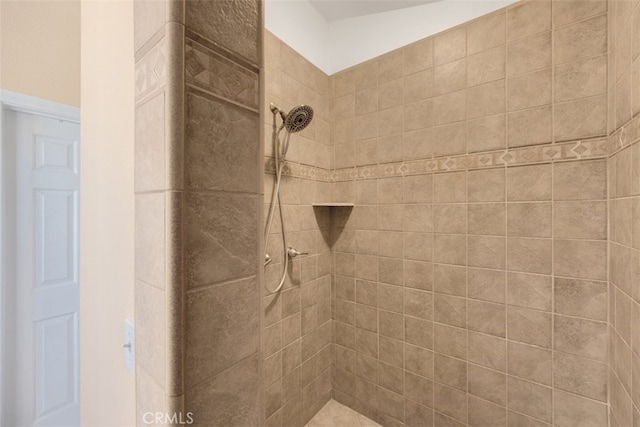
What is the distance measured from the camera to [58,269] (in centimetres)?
A: 168

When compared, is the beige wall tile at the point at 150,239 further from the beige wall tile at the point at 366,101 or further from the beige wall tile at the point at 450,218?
the beige wall tile at the point at 366,101

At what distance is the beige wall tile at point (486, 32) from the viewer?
4.11 feet

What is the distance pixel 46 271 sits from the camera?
5.34ft

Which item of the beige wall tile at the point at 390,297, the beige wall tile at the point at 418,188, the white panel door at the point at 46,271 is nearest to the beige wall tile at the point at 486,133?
the beige wall tile at the point at 418,188

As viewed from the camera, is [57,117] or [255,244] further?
[57,117]

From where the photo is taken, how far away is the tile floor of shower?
1.64 meters

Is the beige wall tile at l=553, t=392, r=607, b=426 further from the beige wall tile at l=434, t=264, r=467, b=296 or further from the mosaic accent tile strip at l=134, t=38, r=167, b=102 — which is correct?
the mosaic accent tile strip at l=134, t=38, r=167, b=102

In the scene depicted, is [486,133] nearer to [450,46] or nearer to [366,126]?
[450,46]

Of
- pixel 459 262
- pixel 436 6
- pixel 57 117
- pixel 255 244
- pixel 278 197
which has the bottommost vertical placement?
pixel 459 262

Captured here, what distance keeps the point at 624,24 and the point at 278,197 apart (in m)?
1.45

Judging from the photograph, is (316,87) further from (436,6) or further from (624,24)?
(624,24)

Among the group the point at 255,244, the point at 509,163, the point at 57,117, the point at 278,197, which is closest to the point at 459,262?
the point at 509,163

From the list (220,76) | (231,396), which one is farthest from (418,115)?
(231,396)

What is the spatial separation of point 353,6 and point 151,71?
5.52ft
